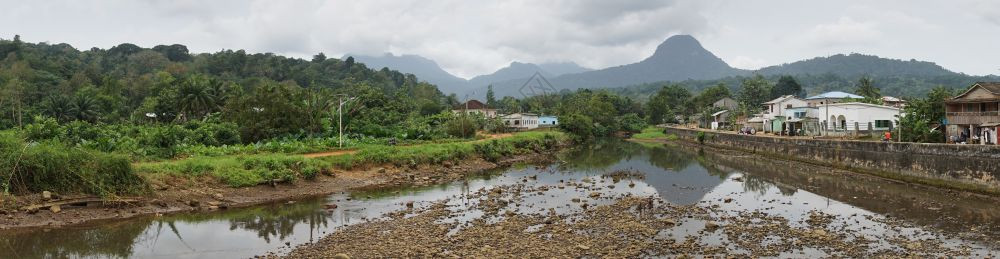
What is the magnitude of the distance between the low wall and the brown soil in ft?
79.8

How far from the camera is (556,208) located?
2403 cm

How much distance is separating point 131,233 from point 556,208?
15292 mm

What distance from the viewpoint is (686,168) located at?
42719mm

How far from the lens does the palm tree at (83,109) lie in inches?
2262

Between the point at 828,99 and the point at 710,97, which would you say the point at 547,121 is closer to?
the point at 710,97

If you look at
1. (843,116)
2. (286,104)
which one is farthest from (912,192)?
(286,104)

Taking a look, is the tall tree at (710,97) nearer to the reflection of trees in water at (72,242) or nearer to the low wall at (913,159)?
the low wall at (913,159)

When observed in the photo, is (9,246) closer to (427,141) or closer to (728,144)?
(427,141)

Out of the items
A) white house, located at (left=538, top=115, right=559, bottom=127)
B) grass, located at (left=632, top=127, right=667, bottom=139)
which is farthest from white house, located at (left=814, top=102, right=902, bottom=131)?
white house, located at (left=538, top=115, right=559, bottom=127)

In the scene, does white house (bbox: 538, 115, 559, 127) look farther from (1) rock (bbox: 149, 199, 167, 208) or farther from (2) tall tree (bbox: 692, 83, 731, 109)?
(1) rock (bbox: 149, 199, 167, 208)

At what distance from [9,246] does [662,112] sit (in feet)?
331

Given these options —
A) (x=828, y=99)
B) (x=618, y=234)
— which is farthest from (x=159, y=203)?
(x=828, y=99)

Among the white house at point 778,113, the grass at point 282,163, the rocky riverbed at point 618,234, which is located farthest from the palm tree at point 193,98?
the white house at point 778,113

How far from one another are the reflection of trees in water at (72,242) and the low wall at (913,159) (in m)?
33.5
